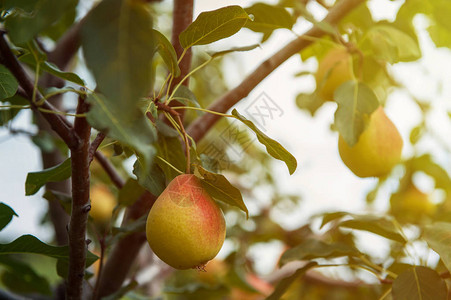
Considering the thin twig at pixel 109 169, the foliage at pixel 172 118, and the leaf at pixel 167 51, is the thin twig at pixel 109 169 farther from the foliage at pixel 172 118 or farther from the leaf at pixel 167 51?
the leaf at pixel 167 51

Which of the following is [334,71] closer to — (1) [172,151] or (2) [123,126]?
Result: (1) [172,151]

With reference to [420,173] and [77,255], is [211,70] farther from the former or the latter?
[77,255]

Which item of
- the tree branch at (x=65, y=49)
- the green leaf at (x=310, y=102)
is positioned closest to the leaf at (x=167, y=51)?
the green leaf at (x=310, y=102)

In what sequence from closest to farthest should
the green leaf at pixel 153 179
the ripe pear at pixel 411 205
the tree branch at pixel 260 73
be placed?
the green leaf at pixel 153 179
the tree branch at pixel 260 73
the ripe pear at pixel 411 205

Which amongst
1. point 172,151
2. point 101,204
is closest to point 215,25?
point 172,151

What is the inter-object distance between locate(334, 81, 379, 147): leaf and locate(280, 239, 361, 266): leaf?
190 mm

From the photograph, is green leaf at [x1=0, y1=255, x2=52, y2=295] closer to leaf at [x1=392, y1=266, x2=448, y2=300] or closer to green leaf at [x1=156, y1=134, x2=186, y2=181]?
green leaf at [x1=156, y1=134, x2=186, y2=181]

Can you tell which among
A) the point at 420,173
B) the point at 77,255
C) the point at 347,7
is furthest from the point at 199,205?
the point at 420,173

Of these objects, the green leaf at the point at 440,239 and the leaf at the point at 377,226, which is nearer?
the green leaf at the point at 440,239

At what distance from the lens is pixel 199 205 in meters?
0.54

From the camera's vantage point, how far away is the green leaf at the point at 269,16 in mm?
785

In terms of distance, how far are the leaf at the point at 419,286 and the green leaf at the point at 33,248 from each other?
0.45 m

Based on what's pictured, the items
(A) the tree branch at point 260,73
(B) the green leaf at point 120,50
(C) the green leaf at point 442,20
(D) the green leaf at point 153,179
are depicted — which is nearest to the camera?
(B) the green leaf at point 120,50

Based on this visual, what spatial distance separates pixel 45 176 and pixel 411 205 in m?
1.28
